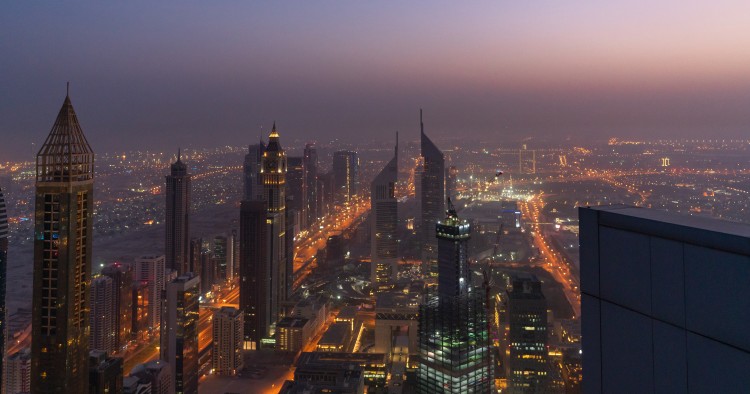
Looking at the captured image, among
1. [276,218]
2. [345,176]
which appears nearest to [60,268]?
[276,218]

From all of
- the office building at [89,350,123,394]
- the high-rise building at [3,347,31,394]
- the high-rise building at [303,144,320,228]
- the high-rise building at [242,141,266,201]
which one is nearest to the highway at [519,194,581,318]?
the office building at [89,350,123,394]

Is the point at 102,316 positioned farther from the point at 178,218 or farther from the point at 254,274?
the point at 178,218

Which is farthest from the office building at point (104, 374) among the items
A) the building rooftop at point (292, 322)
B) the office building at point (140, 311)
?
the office building at point (140, 311)

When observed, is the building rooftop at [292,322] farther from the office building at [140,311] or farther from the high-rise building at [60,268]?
the high-rise building at [60,268]

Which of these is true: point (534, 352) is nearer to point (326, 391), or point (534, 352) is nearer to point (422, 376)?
point (422, 376)

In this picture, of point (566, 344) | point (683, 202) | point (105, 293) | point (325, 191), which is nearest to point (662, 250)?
point (683, 202)
